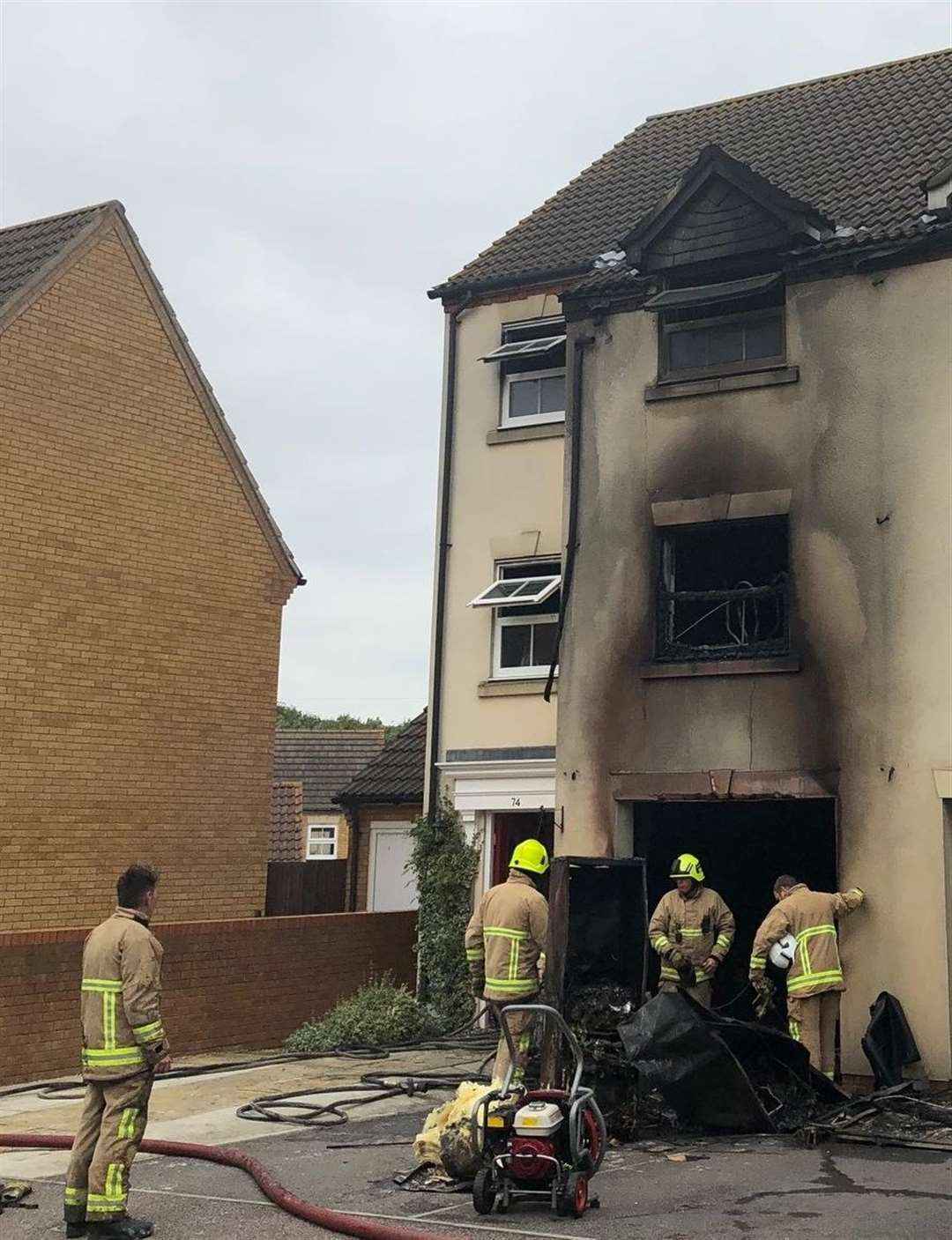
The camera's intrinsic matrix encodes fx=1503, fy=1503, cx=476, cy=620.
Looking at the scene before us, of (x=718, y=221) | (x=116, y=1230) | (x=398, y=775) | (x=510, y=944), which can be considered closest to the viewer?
(x=116, y=1230)

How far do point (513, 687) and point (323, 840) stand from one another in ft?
76.2

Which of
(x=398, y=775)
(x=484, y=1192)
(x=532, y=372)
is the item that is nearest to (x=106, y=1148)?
(x=484, y=1192)

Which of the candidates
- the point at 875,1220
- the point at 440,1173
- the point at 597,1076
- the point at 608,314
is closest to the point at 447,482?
the point at 608,314

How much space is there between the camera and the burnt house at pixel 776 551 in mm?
12367

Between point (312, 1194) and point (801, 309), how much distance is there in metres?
9.04

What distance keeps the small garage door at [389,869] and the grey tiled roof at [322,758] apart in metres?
17.3

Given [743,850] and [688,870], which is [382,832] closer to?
[743,850]

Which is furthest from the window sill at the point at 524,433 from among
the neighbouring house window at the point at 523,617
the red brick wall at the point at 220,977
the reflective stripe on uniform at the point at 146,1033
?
the reflective stripe on uniform at the point at 146,1033

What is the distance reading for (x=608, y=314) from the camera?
1497 cm

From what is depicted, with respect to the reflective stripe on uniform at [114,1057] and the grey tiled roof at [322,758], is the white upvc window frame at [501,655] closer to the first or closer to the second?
the reflective stripe on uniform at [114,1057]

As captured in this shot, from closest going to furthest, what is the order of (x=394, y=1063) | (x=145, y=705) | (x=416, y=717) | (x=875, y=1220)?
(x=875, y=1220) → (x=394, y=1063) → (x=145, y=705) → (x=416, y=717)

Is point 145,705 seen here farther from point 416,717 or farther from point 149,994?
point 149,994

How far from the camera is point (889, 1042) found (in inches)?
465

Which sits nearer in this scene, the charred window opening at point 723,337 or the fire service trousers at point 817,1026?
the fire service trousers at point 817,1026
